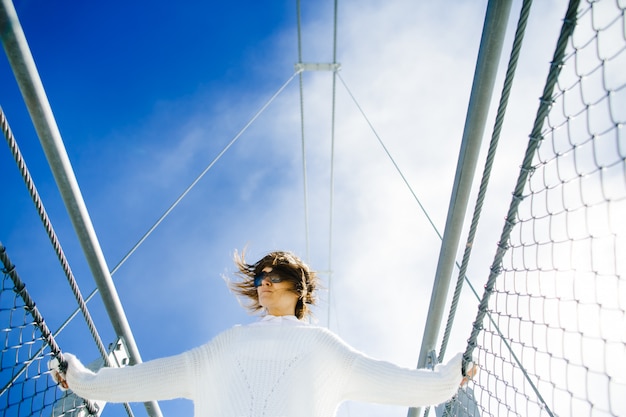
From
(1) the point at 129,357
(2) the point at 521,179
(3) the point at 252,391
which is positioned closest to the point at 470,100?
(2) the point at 521,179

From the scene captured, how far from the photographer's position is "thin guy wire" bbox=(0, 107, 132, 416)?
3.11 feet

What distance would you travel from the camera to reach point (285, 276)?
124 cm

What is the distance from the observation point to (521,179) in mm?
956

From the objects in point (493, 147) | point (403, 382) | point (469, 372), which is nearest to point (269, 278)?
point (403, 382)

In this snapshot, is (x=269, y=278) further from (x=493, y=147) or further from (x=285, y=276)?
(x=493, y=147)

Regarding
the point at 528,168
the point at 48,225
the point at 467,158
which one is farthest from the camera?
the point at 467,158

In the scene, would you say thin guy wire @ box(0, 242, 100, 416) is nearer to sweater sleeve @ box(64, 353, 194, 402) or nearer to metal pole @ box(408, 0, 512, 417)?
sweater sleeve @ box(64, 353, 194, 402)

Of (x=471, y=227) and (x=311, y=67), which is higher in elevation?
(x=311, y=67)

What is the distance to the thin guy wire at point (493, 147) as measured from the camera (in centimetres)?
87

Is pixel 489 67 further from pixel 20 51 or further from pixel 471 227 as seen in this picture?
pixel 20 51

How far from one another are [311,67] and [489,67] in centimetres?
284

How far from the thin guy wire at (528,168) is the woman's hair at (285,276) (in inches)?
18.8

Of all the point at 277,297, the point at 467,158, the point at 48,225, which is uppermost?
the point at 467,158

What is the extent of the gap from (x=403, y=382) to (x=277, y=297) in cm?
42
